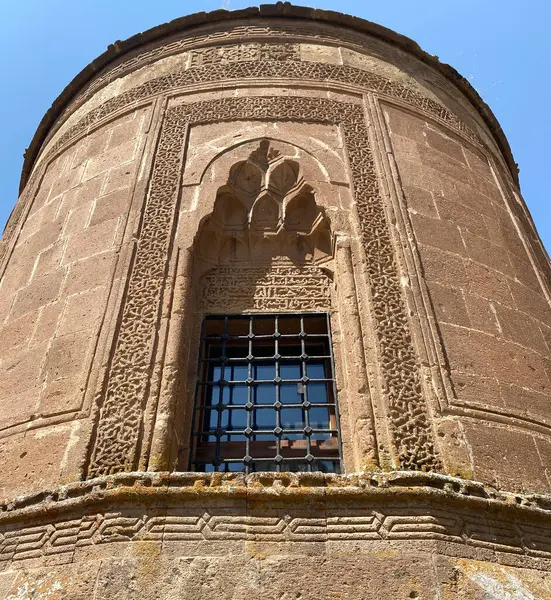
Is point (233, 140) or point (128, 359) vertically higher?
point (233, 140)

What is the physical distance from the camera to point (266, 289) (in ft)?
14.1

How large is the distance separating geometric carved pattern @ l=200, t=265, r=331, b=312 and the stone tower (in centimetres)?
2

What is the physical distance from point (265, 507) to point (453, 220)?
114 inches

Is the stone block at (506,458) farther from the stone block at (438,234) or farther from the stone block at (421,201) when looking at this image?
the stone block at (421,201)

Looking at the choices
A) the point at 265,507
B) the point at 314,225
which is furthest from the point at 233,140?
the point at 265,507

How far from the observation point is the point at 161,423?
10.8ft

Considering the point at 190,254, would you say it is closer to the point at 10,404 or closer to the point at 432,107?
the point at 10,404

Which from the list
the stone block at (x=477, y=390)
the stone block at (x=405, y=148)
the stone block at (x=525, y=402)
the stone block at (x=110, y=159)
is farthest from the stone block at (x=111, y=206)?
the stone block at (x=525, y=402)

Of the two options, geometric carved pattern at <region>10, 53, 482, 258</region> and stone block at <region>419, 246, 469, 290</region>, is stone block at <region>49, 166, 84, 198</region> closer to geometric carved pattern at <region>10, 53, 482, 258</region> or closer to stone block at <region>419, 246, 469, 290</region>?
geometric carved pattern at <region>10, 53, 482, 258</region>

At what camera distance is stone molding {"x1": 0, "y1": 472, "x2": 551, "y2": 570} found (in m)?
2.76

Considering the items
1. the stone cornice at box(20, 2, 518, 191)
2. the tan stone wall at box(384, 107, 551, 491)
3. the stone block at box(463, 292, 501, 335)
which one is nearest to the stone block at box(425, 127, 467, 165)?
the tan stone wall at box(384, 107, 551, 491)

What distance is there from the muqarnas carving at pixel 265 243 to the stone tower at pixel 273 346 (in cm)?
2

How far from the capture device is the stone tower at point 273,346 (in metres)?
2.74

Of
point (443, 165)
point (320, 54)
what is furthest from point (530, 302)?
point (320, 54)
